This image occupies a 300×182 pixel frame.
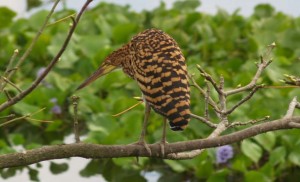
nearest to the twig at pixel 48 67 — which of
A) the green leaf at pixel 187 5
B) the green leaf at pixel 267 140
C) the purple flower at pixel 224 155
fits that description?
the purple flower at pixel 224 155

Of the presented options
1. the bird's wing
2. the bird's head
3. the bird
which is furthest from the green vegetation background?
the bird's wing

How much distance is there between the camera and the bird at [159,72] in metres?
3.04

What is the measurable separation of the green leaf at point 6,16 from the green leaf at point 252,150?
4.06m

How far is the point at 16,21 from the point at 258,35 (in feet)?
8.97

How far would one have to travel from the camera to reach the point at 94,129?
247 inches

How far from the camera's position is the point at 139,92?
7.08 metres

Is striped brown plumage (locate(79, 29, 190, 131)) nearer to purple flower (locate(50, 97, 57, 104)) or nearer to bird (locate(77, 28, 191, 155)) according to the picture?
bird (locate(77, 28, 191, 155))

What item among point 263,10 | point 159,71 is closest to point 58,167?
point 159,71

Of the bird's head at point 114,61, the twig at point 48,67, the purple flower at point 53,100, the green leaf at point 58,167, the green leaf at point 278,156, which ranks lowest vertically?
the green leaf at point 58,167

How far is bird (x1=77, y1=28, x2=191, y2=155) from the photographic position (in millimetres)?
3045

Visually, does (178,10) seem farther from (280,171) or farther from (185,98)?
(185,98)

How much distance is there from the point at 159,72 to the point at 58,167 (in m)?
3.52

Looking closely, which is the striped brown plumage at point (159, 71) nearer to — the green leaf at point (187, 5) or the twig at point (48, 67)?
the twig at point (48, 67)

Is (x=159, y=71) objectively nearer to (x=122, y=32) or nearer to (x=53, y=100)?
(x=53, y=100)
